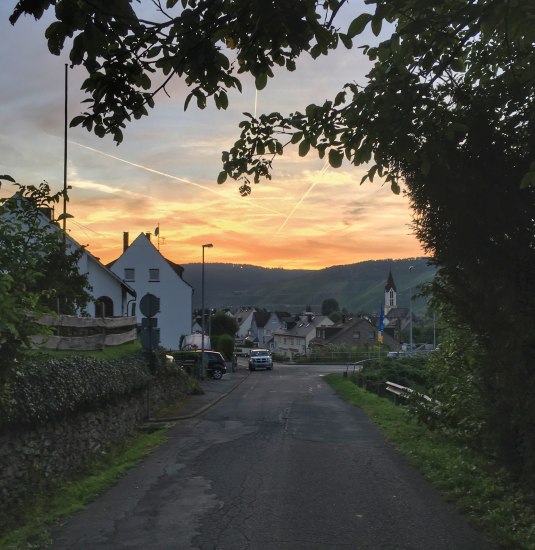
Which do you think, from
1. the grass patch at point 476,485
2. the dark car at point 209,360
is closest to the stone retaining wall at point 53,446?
the grass patch at point 476,485

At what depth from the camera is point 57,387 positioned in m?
8.85

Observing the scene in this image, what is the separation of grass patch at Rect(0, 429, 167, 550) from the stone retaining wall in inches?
6.5

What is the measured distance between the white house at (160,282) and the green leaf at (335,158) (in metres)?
53.3

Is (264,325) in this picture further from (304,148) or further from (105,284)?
(304,148)

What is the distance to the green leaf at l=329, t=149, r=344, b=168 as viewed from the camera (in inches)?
220

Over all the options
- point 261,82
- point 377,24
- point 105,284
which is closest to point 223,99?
point 261,82

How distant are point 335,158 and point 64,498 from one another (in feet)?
18.6

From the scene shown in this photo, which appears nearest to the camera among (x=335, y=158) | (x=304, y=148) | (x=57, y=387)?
(x=335, y=158)

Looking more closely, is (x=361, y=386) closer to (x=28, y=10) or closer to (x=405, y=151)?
(x=405, y=151)

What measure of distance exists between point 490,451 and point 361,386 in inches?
873

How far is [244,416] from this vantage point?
18.1 metres

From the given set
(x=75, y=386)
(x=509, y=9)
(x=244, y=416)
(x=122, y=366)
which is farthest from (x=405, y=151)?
(x=244, y=416)

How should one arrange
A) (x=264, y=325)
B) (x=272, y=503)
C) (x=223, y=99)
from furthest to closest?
(x=264, y=325) < (x=272, y=503) < (x=223, y=99)

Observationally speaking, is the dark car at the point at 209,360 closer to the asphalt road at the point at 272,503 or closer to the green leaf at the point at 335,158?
the asphalt road at the point at 272,503
